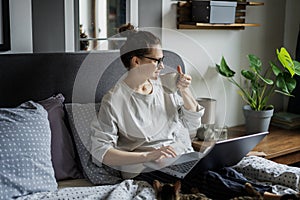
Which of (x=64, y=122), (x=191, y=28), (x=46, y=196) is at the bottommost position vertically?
(x=46, y=196)

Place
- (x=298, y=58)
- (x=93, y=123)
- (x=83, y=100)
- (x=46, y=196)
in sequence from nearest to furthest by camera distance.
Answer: (x=46, y=196) < (x=93, y=123) < (x=83, y=100) < (x=298, y=58)

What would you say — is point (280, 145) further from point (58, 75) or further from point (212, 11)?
point (58, 75)

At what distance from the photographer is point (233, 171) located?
2.05 meters

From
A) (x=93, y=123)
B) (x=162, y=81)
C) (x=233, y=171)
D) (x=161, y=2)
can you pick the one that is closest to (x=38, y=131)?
(x=93, y=123)

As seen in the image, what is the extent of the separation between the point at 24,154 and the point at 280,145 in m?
1.78

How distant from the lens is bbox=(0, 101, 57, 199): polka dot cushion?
187 cm

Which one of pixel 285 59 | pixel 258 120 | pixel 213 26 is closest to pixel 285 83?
pixel 285 59

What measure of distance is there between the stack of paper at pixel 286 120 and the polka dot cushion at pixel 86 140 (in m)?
1.75

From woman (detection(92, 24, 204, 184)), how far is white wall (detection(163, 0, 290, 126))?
2.31 feet

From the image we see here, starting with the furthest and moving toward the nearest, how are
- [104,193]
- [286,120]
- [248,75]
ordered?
[286,120], [248,75], [104,193]

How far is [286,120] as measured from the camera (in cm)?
356

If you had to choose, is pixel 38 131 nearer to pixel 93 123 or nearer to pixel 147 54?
pixel 93 123

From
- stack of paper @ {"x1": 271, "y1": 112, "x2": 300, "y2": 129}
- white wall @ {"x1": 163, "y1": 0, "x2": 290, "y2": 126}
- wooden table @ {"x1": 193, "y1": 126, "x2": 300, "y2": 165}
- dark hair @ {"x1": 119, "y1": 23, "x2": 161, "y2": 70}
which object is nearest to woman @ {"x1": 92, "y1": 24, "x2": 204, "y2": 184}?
dark hair @ {"x1": 119, "y1": 23, "x2": 161, "y2": 70}

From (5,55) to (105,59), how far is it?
1.82 feet
